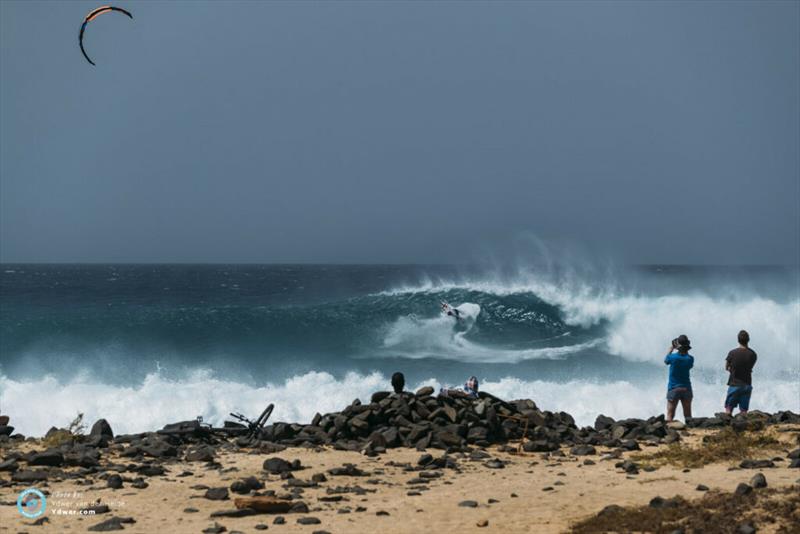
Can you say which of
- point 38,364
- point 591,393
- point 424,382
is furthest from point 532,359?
point 38,364

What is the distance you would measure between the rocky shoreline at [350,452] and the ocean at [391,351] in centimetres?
638

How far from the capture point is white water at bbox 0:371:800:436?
21.2 m

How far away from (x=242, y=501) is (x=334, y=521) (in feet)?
3.84

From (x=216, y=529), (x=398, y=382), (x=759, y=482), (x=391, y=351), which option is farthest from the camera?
(x=391, y=351)

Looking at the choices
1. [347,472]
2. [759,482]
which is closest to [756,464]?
[759,482]

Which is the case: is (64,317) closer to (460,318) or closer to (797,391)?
(460,318)

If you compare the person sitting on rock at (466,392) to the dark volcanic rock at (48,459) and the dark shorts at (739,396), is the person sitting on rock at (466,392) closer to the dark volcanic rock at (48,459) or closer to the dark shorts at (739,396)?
the dark shorts at (739,396)

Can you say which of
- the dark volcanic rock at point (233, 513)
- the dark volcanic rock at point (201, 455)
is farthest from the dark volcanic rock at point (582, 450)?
the dark volcanic rock at point (233, 513)

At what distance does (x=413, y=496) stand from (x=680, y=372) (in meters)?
6.73

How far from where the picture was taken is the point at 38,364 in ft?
109

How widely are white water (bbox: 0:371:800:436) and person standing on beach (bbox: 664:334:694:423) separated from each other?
5.31m

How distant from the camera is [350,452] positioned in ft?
43.5

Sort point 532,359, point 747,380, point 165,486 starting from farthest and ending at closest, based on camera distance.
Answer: point 532,359 < point 747,380 < point 165,486

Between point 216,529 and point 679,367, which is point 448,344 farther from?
point 216,529
